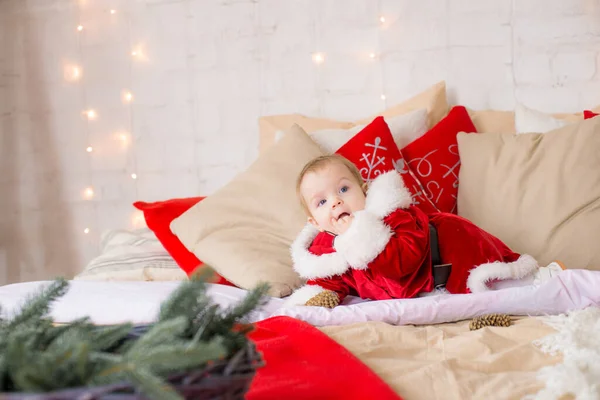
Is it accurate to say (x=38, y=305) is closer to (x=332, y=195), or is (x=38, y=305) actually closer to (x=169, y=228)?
(x=332, y=195)

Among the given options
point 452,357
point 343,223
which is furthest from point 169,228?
point 452,357

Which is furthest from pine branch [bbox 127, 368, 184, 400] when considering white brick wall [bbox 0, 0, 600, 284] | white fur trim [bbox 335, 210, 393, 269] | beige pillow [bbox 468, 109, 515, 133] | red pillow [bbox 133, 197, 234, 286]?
white brick wall [bbox 0, 0, 600, 284]

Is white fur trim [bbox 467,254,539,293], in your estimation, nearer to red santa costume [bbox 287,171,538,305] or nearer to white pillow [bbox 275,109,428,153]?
red santa costume [bbox 287,171,538,305]

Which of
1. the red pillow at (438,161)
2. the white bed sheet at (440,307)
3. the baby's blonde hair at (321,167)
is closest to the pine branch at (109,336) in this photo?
the white bed sheet at (440,307)

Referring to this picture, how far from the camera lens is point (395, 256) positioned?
166cm

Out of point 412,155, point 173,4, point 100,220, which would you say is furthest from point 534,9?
point 100,220

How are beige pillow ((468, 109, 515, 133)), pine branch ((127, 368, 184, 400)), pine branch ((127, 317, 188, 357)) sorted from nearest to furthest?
pine branch ((127, 368, 184, 400)), pine branch ((127, 317, 188, 357)), beige pillow ((468, 109, 515, 133))

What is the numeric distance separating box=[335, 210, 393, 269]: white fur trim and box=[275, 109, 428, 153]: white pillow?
2.15ft

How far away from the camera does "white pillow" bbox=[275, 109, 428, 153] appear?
2275mm

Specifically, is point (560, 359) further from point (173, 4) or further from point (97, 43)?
point (97, 43)

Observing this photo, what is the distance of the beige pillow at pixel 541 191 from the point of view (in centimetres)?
191

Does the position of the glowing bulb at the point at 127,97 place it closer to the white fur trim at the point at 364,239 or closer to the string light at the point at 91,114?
the string light at the point at 91,114

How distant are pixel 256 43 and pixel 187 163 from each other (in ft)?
1.90

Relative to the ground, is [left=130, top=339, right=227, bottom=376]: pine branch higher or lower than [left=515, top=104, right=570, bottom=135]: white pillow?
lower
